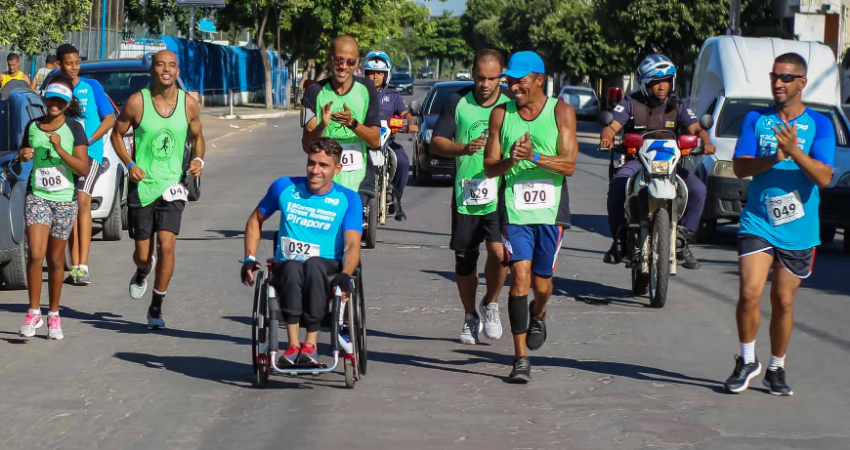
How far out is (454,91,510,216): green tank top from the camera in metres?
8.77

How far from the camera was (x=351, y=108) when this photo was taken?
385 inches

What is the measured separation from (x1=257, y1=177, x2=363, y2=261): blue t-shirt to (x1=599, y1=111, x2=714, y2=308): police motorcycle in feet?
12.0

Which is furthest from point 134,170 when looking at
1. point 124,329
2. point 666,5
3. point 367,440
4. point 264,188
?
point 666,5

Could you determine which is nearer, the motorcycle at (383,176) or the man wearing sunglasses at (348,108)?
the man wearing sunglasses at (348,108)

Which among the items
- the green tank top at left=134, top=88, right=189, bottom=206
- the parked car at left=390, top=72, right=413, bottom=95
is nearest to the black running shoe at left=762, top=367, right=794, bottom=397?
the green tank top at left=134, top=88, right=189, bottom=206

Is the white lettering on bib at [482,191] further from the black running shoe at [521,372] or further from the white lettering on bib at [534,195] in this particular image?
the black running shoe at [521,372]

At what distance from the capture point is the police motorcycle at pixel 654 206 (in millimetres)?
10453

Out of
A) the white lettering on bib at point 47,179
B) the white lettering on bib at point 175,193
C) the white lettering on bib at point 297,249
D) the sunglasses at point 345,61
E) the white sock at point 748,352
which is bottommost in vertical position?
the white sock at point 748,352

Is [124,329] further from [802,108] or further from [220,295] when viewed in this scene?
[802,108]

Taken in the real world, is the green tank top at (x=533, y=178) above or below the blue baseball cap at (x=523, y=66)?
below

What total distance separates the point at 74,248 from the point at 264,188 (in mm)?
9662

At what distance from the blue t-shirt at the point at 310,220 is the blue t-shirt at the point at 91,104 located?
15.3 feet

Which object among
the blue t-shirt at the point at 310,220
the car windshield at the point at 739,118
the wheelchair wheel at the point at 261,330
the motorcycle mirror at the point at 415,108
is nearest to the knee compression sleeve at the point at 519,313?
the blue t-shirt at the point at 310,220

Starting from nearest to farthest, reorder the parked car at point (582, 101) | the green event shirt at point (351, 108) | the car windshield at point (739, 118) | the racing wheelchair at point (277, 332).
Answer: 1. the racing wheelchair at point (277, 332)
2. the green event shirt at point (351, 108)
3. the car windshield at point (739, 118)
4. the parked car at point (582, 101)
